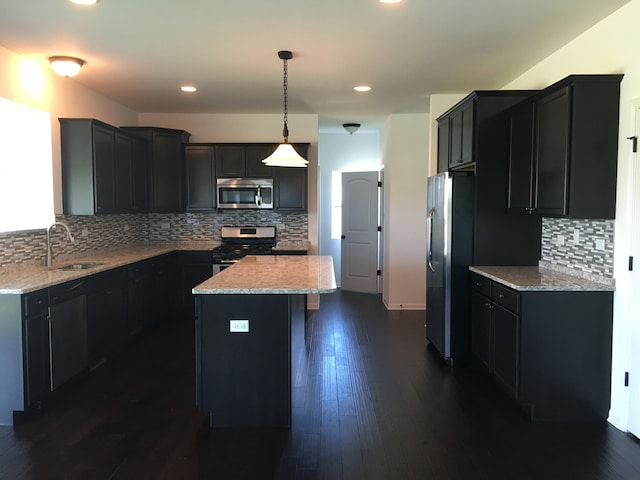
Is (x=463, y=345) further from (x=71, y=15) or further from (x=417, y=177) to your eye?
(x=71, y=15)

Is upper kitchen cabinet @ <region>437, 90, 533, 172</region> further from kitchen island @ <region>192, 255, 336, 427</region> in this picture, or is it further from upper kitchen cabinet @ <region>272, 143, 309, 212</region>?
upper kitchen cabinet @ <region>272, 143, 309, 212</region>

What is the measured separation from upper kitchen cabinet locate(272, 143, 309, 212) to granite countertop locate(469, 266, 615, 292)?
276cm

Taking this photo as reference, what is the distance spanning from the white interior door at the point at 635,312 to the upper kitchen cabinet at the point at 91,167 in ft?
14.6

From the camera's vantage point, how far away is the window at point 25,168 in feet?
13.2

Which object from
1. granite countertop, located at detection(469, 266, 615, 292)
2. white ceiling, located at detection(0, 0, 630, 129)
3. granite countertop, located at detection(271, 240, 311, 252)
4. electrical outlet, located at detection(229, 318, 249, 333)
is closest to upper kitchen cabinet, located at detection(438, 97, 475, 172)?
white ceiling, located at detection(0, 0, 630, 129)

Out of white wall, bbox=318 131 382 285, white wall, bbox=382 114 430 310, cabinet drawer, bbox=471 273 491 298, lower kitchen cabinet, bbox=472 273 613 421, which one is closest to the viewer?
lower kitchen cabinet, bbox=472 273 613 421

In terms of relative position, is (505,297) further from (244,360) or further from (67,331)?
(67,331)

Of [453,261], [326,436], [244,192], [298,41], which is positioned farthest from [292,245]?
[326,436]

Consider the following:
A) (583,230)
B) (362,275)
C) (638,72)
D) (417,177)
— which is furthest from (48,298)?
(362,275)

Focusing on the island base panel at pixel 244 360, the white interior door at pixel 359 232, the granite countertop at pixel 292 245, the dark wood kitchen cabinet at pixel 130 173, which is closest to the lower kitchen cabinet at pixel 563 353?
the island base panel at pixel 244 360

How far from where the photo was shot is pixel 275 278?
3.39 meters

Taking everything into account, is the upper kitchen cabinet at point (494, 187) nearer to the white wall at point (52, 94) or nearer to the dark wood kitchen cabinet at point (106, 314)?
the dark wood kitchen cabinet at point (106, 314)

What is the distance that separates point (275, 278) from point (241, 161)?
3.19 meters

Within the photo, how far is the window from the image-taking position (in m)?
4.03
